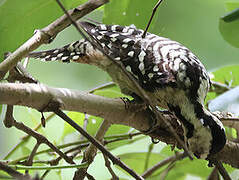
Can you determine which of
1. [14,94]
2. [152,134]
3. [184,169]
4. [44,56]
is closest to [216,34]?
[184,169]

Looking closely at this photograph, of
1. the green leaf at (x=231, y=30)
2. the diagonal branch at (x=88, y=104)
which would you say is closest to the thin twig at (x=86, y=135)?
the diagonal branch at (x=88, y=104)

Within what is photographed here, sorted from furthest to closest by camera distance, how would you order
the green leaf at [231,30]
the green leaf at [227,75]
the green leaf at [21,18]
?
the green leaf at [227,75]
the green leaf at [231,30]
the green leaf at [21,18]

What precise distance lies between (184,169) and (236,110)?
1.39 feet

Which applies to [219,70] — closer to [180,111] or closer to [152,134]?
[180,111]

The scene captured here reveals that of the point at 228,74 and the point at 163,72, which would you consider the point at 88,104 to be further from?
the point at 228,74

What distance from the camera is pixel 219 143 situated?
3.34 ft

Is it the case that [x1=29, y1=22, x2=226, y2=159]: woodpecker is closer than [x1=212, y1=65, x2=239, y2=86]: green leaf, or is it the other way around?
[x1=29, y1=22, x2=226, y2=159]: woodpecker

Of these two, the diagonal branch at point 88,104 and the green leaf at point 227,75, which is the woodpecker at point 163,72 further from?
the green leaf at point 227,75

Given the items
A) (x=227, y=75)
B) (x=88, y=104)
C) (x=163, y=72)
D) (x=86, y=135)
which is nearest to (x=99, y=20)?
(x=227, y=75)

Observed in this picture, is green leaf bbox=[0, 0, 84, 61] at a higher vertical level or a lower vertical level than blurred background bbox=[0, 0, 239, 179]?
higher

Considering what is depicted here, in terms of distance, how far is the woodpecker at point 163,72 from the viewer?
106 cm

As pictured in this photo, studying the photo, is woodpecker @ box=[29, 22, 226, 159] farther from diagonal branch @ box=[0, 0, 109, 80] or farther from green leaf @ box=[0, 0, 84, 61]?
diagonal branch @ box=[0, 0, 109, 80]

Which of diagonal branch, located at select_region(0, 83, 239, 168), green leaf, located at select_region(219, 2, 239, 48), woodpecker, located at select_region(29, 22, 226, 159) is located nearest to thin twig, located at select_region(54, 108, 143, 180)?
diagonal branch, located at select_region(0, 83, 239, 168)

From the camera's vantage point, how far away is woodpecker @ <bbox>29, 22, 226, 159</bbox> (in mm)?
1062
